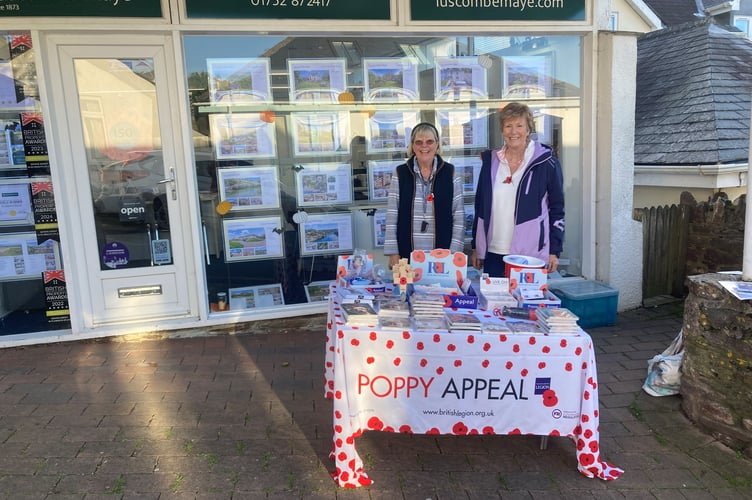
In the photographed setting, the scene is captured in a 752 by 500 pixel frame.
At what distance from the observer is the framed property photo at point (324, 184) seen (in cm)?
542

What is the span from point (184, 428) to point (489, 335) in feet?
6.69

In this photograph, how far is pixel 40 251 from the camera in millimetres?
4891

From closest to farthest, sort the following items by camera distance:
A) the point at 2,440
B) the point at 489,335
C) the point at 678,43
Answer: the point at 489,335 < the point at 2,440 < the point at 678,43

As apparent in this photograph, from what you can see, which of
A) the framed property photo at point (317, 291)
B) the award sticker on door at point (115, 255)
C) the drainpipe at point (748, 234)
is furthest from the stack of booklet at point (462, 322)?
the award sticker on door at point (115, 255)

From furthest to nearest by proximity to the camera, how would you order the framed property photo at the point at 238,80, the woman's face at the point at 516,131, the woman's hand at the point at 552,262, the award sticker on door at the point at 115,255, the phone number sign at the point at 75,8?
1. the framed property photo at the point at 238,80
2. the award sticker on door at the point at 115,255
3. the phone number sign at the point at 75,8
4. the woman's hand at the point at 552,262
5. the woman's face at the point at 516,131

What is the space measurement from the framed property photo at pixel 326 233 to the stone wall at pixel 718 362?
3.22 m

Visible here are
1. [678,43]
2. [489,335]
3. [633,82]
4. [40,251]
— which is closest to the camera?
[489,335]

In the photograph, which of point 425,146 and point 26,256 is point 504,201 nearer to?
point 425,146

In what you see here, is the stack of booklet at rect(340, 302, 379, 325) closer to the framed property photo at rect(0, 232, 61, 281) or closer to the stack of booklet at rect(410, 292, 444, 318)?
the stack of booklet at rect(410, 292, 444, 318)

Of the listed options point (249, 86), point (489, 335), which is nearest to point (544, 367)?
point (489, 335)

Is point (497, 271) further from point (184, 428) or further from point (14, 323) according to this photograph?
point (14, 323)

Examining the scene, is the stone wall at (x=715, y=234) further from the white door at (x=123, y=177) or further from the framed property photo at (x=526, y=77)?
the white door at (x=123, y=177)

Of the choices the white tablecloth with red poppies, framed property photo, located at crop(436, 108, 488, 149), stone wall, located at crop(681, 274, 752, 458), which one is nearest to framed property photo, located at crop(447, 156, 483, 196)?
framed property photo, located at crop(436, 108, 488, 149)

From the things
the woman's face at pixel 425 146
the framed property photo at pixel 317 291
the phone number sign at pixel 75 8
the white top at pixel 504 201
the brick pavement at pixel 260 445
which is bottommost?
the brick pavement at pixel 260 445
